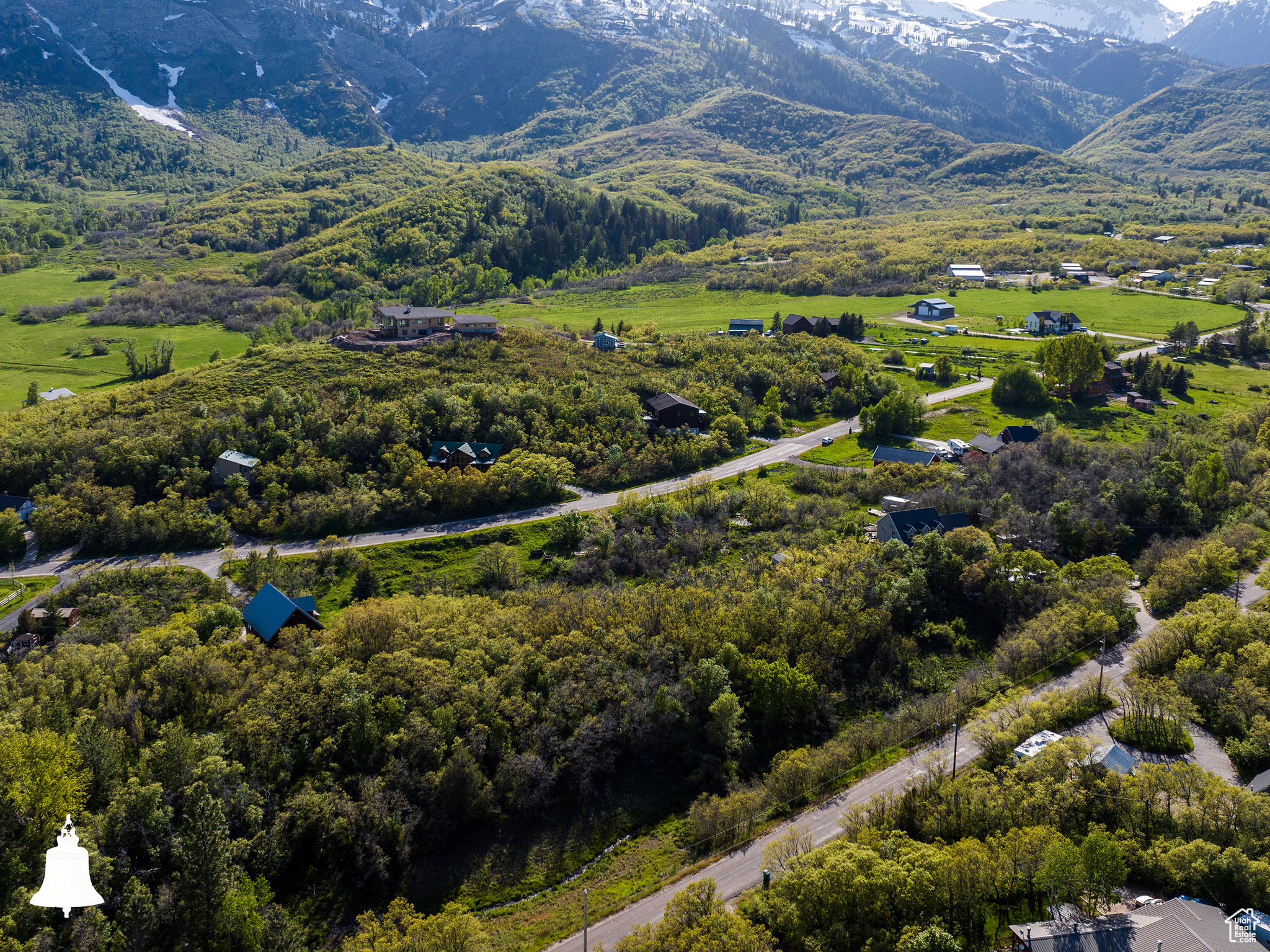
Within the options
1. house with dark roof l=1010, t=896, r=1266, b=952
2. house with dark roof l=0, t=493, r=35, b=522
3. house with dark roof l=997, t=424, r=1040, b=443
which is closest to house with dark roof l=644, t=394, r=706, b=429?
house with dark roof l=997, t=424, r=1040, b=443

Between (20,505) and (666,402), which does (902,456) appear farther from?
(20,505)

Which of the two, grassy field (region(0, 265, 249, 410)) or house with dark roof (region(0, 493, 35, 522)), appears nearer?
house with dark roof (region(0, 493, 35, 522))

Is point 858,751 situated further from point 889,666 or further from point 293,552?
point 293,552

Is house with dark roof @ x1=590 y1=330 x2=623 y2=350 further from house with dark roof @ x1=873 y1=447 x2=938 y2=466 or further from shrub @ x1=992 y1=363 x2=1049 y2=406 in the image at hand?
shrub @ x1=992 y1=363 x2=1049 y2=406

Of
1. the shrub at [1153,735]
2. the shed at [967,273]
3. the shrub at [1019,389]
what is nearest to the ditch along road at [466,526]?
the shrub at [1019,389]

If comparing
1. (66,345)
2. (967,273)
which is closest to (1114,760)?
(66,345)

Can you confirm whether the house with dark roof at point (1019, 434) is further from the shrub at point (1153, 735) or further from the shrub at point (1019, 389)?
the shrub at point (1153, 735)
